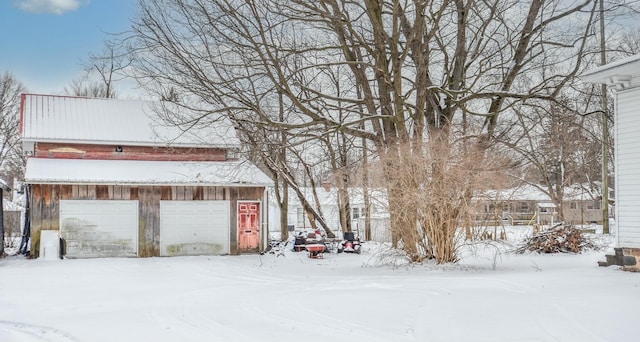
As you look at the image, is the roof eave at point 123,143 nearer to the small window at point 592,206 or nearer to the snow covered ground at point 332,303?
the snow covered ground at point 332,303

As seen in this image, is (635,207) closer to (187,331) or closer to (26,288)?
(187,331)

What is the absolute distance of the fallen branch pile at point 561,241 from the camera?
17.6 meters

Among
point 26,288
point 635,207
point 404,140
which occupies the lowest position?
point 26,288

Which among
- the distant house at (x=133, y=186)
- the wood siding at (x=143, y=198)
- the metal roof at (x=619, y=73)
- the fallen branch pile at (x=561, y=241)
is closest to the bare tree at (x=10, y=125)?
the distant house at (x=133, y=186)

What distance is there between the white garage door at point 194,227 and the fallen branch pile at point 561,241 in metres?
9.87

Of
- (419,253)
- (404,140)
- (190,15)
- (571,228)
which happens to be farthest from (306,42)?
(571,228)

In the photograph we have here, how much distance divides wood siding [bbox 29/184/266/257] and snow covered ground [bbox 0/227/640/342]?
11.9 ft

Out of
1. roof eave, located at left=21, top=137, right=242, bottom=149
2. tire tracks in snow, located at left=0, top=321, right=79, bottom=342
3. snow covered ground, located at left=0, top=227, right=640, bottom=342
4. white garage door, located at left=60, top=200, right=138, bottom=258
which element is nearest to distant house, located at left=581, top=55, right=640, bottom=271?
snow covered ground, located at left=0, top=227, right=640, bottom=342

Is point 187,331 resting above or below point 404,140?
below

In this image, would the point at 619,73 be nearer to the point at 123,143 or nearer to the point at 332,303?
the point at 332,303

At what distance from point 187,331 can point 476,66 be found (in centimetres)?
1396

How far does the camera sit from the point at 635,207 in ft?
41.2

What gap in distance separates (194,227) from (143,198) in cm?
190

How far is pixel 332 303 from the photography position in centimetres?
945
